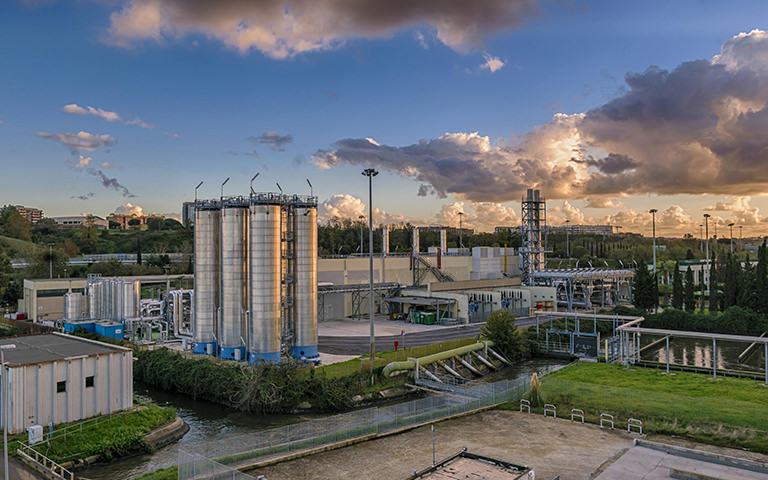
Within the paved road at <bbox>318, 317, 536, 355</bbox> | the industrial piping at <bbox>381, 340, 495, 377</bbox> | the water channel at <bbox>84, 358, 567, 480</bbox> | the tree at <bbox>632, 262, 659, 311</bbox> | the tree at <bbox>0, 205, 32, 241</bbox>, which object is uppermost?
the tree at <bbox>0, 205, 32, 241</bbox>

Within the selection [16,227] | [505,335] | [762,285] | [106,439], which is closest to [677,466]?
[106,439]

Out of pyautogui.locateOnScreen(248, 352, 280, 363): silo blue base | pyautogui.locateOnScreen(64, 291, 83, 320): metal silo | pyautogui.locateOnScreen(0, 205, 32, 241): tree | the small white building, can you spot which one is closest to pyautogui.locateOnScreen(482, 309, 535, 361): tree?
pyautogui.locateOnScreen(248, 352, 280, 363): silo blue base

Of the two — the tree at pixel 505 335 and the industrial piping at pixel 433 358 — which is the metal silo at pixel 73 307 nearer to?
the industrial piping at pixel 433 358

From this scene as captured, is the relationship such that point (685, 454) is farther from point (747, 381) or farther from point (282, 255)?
point (282, 255)

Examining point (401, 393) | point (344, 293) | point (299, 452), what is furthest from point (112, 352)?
point (344, 293)

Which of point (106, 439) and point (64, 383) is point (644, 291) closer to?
point (106, 439)

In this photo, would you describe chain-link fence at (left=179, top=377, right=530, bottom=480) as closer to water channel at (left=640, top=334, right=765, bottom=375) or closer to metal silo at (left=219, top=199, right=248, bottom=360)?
metal silo at (left=219, top=199, right=248, bottom=360)
